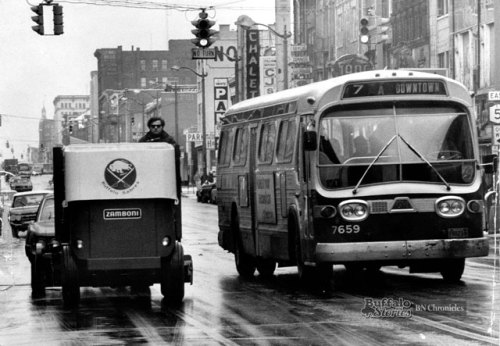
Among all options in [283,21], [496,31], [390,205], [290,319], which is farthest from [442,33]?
[290,319]

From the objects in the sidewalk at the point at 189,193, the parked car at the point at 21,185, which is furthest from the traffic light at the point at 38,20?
the parked car at the point at 21,185

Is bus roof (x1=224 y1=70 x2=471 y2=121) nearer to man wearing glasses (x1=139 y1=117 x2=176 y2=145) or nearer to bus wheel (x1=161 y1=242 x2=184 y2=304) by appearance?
man wearing glasses (x1=139 y1=117 x2=176 y2=145)

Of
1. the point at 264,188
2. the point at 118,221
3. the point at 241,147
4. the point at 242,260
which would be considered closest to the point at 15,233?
the point at 241,147

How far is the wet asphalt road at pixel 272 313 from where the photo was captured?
42.4 feet

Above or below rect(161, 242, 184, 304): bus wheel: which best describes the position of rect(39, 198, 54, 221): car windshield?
above

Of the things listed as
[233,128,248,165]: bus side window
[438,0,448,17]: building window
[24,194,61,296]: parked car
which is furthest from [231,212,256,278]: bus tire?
[438,0,448,17]: building window

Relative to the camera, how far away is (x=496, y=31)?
50.3 meters

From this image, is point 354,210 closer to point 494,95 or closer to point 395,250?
point 395,250

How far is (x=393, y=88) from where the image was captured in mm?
18500

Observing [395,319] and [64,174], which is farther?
[64,174]

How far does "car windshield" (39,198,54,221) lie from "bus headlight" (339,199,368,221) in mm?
6115

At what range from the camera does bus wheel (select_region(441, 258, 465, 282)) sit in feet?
61.7

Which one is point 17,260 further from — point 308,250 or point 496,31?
point 496,31

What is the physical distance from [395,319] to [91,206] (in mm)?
4650
